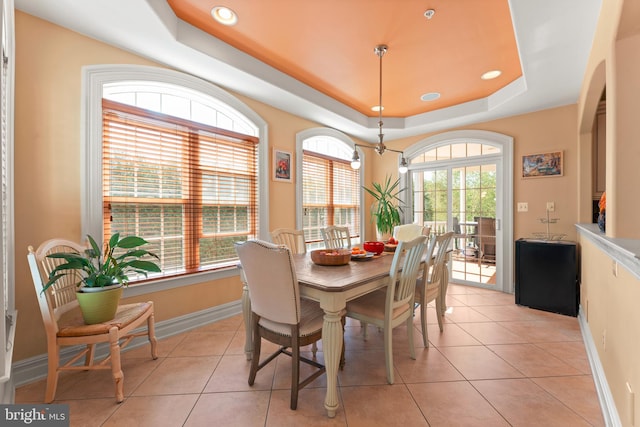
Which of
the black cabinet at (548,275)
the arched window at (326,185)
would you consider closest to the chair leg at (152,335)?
the arched window at (326,185)

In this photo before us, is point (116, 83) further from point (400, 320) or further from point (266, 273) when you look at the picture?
point (400, 320)

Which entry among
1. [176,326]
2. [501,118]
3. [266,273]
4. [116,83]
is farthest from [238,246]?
[501,118]

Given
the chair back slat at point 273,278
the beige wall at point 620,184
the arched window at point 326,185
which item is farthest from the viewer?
the arched window at point 326,185

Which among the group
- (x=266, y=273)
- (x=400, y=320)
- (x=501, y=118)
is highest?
(x=501, y=118)

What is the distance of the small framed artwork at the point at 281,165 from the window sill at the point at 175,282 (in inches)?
51.6

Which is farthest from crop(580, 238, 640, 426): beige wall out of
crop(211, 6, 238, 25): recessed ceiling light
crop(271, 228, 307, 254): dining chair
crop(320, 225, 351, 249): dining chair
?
crop(211, 6, 238, 25): recessed ceiling light

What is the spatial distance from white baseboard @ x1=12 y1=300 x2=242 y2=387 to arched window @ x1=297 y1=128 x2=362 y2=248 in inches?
60.7

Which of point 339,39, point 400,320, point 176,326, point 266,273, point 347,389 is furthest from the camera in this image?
point 176,326

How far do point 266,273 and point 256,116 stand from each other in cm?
236

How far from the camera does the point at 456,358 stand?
2.32 meters

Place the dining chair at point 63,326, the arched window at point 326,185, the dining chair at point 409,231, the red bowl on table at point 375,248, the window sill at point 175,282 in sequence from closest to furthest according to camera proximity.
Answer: the dining chair at point 63,326
the window sill at point 175,282
the red bowl on table at point 375,248
the dining chair at point 409,231
the arched window at point 326,185

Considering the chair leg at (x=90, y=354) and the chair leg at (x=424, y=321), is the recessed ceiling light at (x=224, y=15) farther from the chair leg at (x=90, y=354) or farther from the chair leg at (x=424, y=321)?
the chair leg at (x=424, y=321)

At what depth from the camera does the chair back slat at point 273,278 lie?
65.2 inches

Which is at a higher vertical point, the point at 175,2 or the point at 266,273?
the point at 175,2
